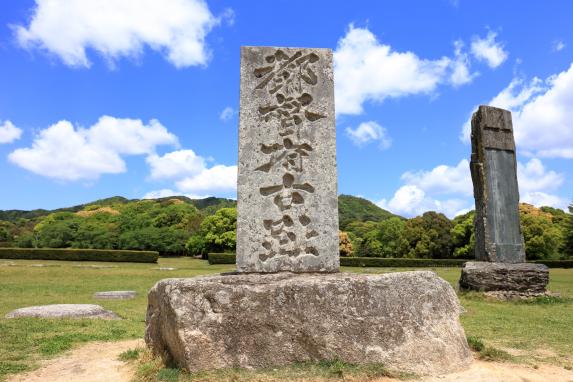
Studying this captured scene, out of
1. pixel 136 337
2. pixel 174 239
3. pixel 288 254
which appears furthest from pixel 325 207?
pixel 174 239

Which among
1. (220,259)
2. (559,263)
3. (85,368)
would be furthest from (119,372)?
(559,263)

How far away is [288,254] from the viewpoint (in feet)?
17.1

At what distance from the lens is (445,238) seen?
42.8 metres

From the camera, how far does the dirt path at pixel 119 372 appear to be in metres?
4.39

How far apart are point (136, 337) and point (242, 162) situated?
3.43 metres

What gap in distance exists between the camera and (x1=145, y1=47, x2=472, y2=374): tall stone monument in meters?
4.16

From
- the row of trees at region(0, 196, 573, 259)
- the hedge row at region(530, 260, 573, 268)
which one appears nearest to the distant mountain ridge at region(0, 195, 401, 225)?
the row of trees at region(0, 196, 573, 259)

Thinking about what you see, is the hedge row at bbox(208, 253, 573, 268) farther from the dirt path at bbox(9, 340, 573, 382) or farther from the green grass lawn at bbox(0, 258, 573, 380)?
the dirt path at bbox(9, 340, 573, 382)

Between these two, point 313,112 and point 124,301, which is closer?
point 313,112

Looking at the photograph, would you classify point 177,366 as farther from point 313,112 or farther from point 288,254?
point 313,112

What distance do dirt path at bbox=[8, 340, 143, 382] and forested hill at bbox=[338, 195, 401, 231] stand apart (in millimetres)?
62164

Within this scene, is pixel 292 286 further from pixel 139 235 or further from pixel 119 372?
pixel 139 235

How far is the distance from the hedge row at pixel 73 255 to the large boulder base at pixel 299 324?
33.7 metres

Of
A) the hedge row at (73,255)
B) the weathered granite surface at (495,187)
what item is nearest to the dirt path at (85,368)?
the weathered granite surface at (495,187)
